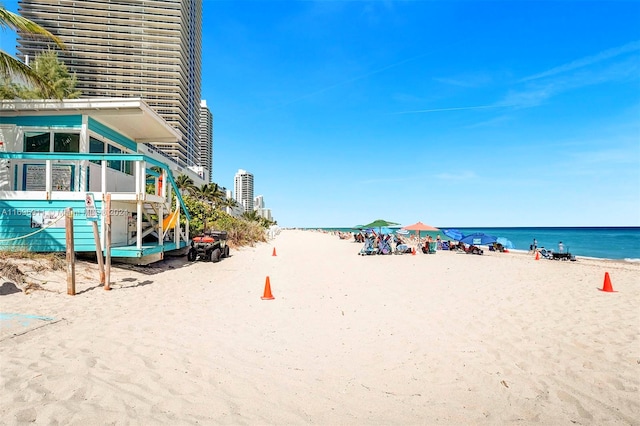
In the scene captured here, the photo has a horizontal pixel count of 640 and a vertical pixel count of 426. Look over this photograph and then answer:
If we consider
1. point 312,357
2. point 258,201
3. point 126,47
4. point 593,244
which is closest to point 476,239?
point 312,357

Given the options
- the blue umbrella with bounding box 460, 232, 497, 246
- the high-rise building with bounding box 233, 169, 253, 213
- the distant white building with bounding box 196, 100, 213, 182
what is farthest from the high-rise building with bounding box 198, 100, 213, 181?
the blue umbrella with bounding box 460, 232, 497, 246

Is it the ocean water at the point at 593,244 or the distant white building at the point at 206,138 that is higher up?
the distant white building at the point at 206,138

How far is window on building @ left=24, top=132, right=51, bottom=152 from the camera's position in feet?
36.9

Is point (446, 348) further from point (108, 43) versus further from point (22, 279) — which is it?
point (108, 43)

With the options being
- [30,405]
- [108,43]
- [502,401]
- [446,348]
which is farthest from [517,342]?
[108,43]

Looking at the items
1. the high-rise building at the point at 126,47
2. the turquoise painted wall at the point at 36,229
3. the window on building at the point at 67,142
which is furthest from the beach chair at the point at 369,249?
the high-rise building at the point at 126,47

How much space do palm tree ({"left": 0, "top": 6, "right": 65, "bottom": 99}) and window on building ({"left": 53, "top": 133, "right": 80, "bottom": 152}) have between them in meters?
1.38

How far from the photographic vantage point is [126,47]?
227 feet

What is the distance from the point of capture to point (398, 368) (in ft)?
Answer: 14.3

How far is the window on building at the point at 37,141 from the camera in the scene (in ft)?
36.9

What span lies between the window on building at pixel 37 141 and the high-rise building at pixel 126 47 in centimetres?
5772

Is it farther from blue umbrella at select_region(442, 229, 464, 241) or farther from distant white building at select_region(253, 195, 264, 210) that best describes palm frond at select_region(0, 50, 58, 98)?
distant white building at select_region(253, 195, 264, 210)

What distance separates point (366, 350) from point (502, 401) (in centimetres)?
192

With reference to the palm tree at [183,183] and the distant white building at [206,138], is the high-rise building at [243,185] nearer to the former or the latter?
the distant white building at [206,138]
